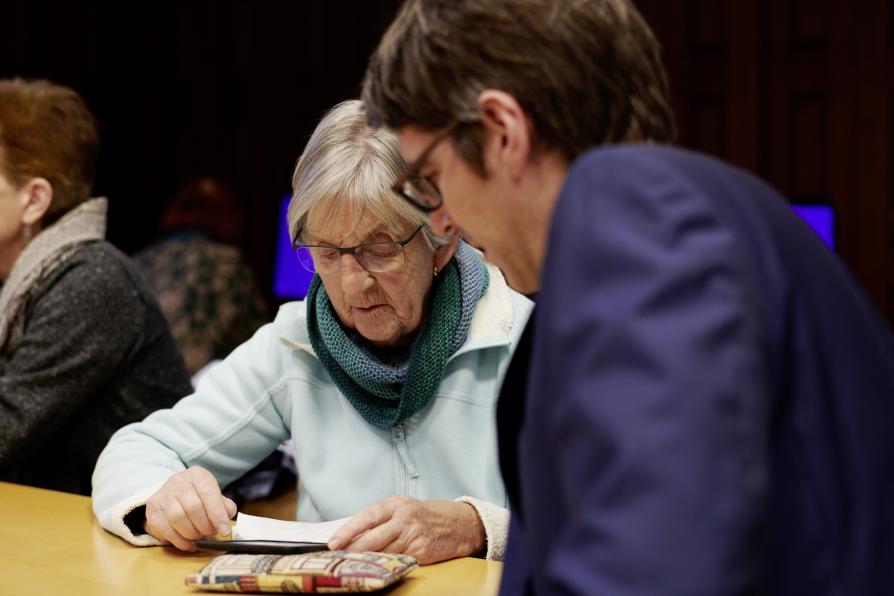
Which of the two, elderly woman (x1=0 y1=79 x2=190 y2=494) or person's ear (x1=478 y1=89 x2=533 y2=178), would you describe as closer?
person's ear (x1=478 y1=89 x2=533 y2=178)

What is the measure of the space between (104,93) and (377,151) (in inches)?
188

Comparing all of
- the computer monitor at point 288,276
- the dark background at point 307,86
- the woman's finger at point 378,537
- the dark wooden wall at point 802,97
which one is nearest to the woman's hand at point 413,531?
the woman's finger at point 378,537

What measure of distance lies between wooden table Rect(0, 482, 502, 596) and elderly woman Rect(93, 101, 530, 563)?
0.28ft

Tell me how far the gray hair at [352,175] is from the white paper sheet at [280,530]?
1.66 feet

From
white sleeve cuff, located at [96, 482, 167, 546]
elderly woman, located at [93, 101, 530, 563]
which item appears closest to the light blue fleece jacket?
elderly woman, located at [93, 101, 530, 563]

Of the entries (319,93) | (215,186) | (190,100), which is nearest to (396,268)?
(215,186)

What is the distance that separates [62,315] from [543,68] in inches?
64.6

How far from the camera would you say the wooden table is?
54.4 inches

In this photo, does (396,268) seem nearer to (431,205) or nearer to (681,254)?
(431,205)

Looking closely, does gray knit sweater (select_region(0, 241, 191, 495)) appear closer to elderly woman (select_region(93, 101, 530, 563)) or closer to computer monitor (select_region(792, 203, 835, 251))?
elderly woman (select_region(93, 101, 530, 563))

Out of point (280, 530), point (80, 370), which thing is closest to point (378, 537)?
point (280, 530)

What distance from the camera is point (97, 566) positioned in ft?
4.87

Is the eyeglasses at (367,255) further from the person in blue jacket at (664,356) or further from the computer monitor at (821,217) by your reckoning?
the computer monitor at (821,217)

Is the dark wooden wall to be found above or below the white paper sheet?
below
